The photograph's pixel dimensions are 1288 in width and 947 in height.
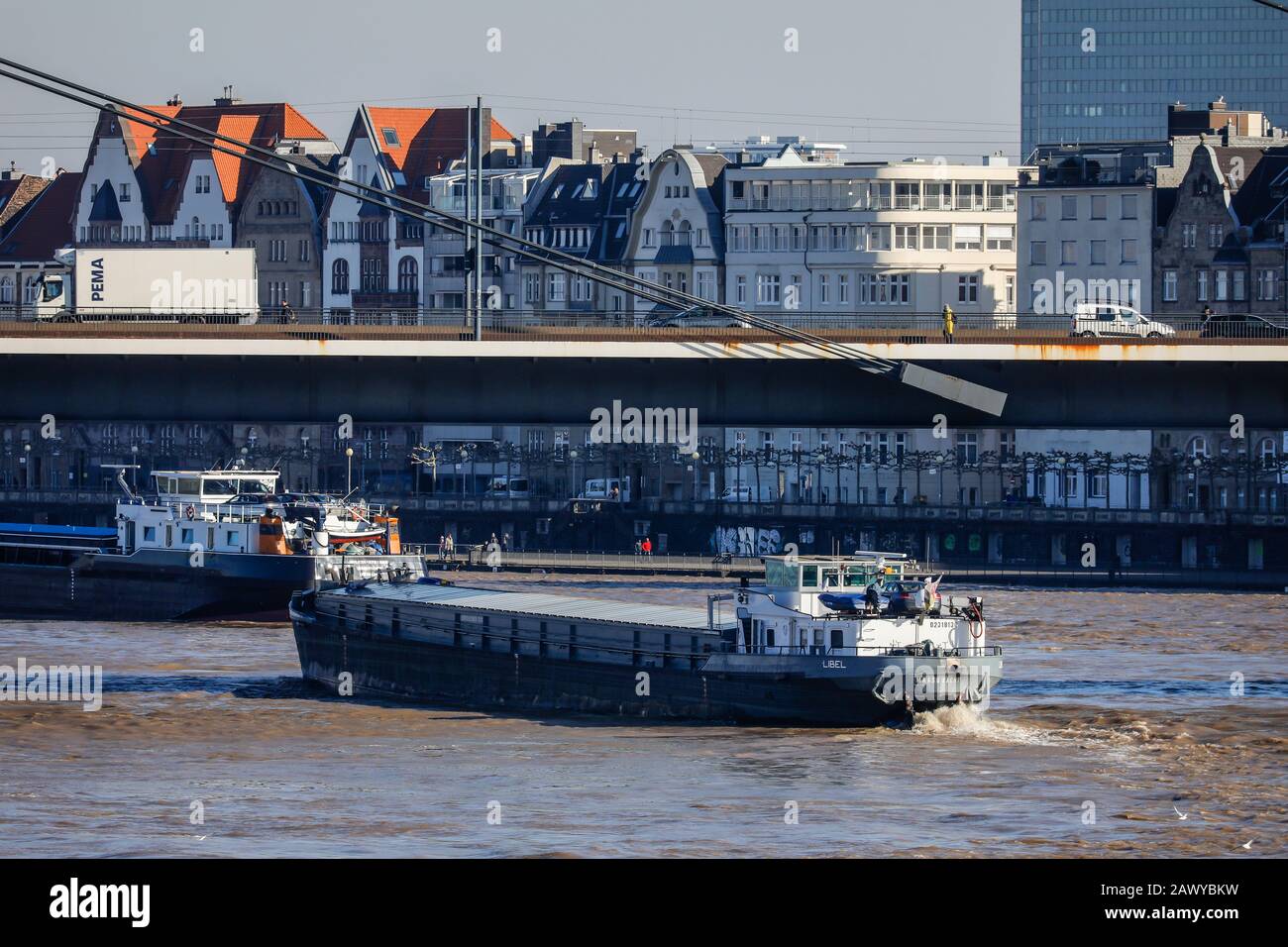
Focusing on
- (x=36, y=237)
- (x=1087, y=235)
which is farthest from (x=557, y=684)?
(x=36, y=237)

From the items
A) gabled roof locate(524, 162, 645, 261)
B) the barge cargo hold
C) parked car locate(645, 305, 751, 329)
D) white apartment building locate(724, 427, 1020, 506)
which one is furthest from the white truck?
gabled roof locate(524, 162, 645, 261)

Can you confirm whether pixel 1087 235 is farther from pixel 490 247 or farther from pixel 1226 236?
pixel 490 247

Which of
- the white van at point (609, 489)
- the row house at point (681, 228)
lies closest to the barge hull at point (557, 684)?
the white van at point (609, 489)

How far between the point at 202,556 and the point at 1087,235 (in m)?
67.2

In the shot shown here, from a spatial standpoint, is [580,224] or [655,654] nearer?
[655,654]

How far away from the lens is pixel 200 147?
159750 mm

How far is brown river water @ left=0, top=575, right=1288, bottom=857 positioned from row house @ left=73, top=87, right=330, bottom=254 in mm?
99194

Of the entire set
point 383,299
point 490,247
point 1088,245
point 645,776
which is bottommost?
point 645,776

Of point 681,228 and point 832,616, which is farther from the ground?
point 681,228

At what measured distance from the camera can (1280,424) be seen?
68812mm

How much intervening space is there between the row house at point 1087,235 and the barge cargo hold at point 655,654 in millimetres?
73457

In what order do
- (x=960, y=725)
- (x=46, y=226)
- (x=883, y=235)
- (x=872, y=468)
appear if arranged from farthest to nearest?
1. (x=46, y=226)
2. (x=883, y=235)
3. (x=872, y=468)
4. (x=960, y=725)

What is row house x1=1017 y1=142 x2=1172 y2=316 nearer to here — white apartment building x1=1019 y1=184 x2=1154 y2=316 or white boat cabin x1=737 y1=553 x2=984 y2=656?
white apartment building x1=1019 y1=184 x2=1154 y2=316
